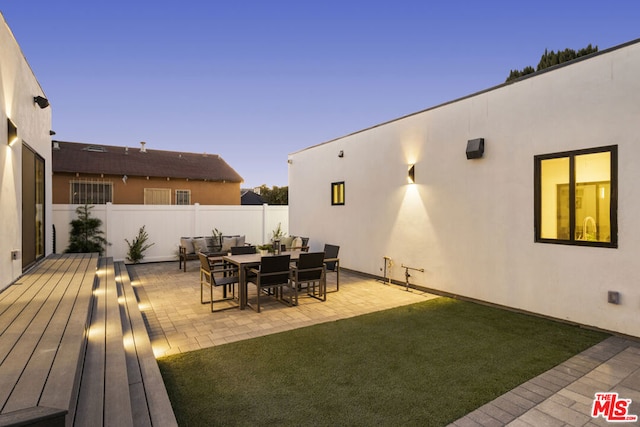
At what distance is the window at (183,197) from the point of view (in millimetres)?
17719

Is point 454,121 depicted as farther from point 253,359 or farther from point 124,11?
point 124,11

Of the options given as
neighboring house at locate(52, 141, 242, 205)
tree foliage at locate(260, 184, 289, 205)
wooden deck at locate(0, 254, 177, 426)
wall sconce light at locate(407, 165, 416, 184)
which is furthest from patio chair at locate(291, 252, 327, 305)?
tree foliage at locate(260, 184, 289, 205)

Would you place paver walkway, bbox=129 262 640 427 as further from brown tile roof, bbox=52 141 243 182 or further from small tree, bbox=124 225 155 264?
brown tile roof, bbox=52 141 243 182

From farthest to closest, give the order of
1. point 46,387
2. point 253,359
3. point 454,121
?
point 454,121 < point 253,359 < point 46,387

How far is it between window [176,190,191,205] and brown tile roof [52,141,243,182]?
0.88 meters

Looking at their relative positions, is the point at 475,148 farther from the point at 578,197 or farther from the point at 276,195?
the point at 276,195

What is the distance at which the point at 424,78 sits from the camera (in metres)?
12.5

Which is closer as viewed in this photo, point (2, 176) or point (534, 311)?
point (2, 176)

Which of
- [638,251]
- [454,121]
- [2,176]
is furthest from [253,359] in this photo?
[454,121]

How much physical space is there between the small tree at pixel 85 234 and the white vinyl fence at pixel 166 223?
0.47 ft

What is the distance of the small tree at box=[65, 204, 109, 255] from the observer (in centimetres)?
970

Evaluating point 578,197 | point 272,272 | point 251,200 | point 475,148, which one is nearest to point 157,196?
point 251,200

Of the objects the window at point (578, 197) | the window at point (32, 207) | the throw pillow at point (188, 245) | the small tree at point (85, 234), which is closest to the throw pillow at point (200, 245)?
the throw pillow at point (188, 245)

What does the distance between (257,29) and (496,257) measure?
34.1 ft
